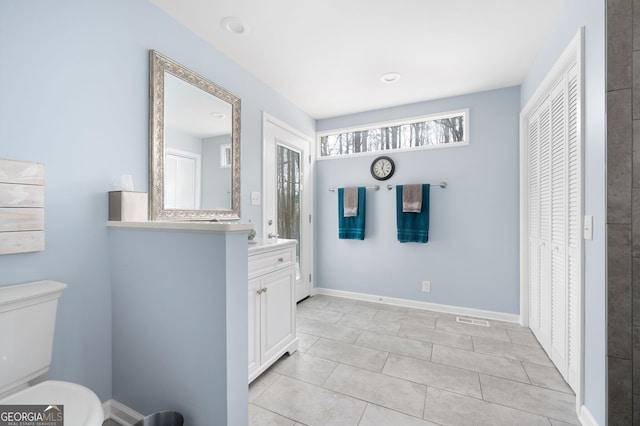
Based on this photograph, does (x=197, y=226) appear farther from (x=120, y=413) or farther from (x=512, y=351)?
(x=512, y=351)

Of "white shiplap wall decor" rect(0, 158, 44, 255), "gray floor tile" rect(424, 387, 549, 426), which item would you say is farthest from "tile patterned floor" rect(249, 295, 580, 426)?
"white shiplap wall decor" rect(0, 158, 44, 255)

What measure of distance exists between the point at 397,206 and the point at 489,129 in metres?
1.25

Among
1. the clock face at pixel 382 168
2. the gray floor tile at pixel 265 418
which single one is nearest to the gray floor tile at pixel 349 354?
the gray floor tile at pixel 265 418

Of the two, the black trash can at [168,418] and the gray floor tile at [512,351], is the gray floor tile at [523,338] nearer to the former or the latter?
the gray floor tile at [512,351]

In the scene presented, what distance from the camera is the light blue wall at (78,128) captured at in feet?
3.97

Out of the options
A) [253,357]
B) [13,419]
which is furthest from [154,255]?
[253,357]

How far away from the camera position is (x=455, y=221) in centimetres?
307

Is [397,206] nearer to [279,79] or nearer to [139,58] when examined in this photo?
[279,79]

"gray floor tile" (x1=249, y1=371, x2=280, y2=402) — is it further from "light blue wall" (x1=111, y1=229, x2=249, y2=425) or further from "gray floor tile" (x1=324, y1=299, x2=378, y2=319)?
"gray floor tile" (x1=324, y1=299, x2=378, y2=319)

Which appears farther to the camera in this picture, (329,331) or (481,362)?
(329,331)

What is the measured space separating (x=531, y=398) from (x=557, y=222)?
1.16 meters

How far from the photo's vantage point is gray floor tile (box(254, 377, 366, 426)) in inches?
58.9

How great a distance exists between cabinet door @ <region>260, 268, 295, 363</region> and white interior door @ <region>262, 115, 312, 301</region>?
2.14ft

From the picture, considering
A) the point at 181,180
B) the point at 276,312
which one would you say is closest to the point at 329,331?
the point at 276,312
